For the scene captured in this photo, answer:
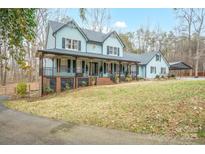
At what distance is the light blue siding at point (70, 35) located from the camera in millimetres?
22500

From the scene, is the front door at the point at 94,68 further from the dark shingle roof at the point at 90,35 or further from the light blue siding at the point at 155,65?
the light blue siding at the point at 155,65

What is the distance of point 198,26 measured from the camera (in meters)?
37.3

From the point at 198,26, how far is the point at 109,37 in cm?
1738

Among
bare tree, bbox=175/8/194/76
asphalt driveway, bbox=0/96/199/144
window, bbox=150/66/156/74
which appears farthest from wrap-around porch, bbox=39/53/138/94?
bare tree, bbox=175/8/194/76

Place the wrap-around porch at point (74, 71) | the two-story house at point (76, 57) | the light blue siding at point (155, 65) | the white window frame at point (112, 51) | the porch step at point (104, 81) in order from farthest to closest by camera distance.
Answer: the light blue siding at point (155, 65), the white window frame at point (112, 51), the porch step at point (104, 81), the two-story house at point (76, 57), the wrap-around porch at point (74, 71)

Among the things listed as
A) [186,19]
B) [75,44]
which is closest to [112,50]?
[75,44]

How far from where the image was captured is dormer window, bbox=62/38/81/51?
75.2 feet

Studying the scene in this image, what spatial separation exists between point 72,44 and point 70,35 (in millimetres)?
853

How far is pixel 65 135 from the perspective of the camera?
6.97 meters

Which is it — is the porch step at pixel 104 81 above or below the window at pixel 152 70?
below

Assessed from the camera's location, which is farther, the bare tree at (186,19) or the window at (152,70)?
the bare tree at (186,19)

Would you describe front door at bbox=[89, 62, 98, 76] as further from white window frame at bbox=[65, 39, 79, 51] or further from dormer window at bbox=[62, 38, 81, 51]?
white window frame at bbox=[65, 39, 79, 51]

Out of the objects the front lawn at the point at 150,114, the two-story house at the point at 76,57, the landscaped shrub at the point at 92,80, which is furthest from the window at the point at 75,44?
the front lawn at the point at 150,114

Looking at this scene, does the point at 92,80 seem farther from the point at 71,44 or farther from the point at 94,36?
the point at 94,36
